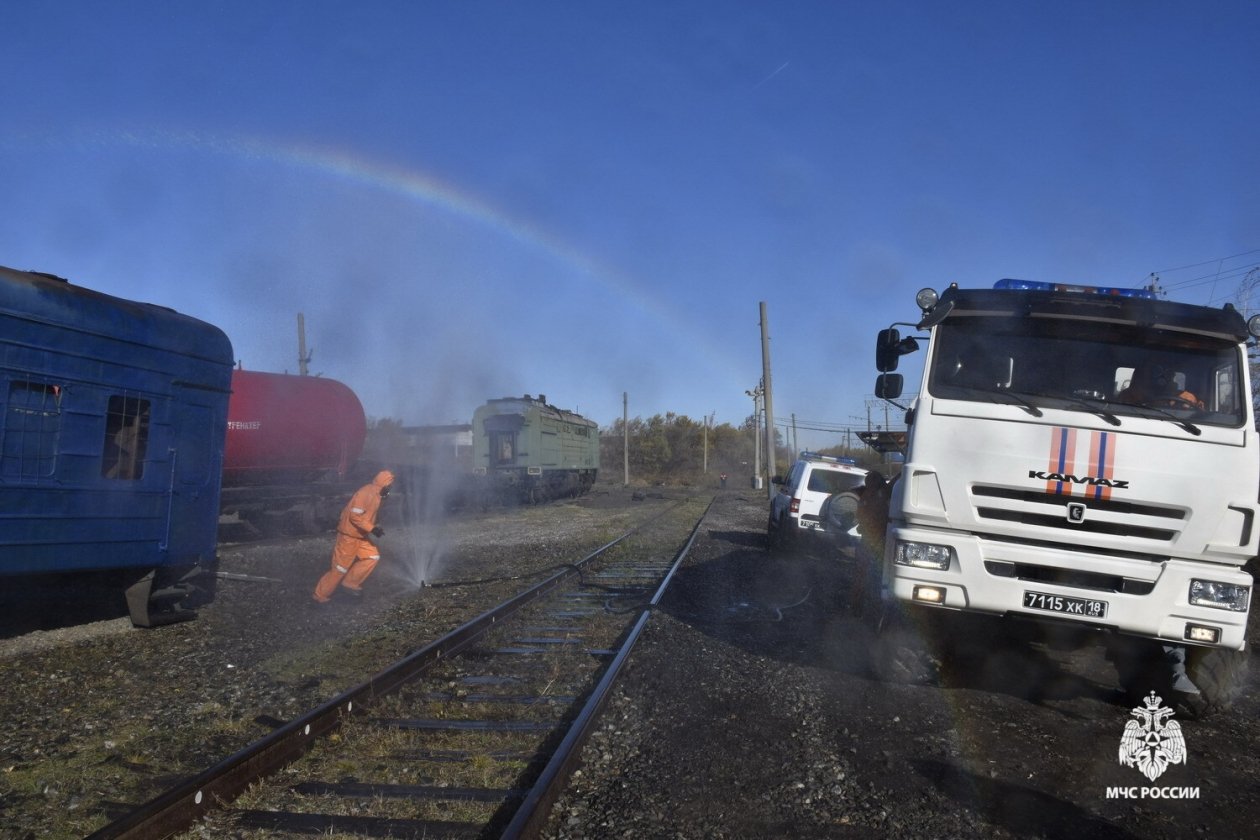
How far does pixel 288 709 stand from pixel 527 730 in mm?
1668

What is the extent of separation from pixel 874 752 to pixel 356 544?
638cm

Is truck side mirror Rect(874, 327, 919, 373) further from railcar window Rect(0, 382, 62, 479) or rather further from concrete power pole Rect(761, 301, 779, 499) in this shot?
concrete power pole Rect(761, 301, 779, 499)

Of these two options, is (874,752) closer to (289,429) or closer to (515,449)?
(289,429)

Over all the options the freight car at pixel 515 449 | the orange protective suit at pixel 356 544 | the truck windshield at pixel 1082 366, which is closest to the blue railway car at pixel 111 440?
the orange protective suit at pixel 356 544

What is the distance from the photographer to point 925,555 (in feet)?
17.7

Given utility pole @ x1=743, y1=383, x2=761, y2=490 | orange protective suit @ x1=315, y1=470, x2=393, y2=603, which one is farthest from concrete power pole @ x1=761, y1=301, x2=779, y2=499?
orange protective suit @ x1=315, y1=470, x2=393, y2=603

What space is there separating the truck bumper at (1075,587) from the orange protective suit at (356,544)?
235 inches

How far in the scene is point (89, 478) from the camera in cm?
703

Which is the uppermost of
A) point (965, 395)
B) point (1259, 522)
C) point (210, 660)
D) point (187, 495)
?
point (965, 395)

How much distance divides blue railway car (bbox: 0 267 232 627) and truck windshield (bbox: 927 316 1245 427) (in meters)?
6.87

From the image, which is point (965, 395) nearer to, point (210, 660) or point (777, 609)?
point (777, 609)

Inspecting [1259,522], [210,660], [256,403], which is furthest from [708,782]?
[256,403]

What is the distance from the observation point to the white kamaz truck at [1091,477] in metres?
5.13

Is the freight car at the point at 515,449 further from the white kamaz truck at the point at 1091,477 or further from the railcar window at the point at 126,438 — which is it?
the white kamaz truck at the point at 1091,477
